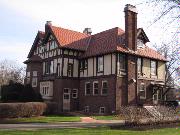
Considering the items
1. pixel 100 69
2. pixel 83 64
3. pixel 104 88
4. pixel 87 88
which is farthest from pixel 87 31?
pixel 104 88

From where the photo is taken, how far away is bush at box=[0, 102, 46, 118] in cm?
2647

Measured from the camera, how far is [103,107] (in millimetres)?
33531

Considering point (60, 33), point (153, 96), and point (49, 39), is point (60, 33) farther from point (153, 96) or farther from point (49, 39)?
point (153, 96)

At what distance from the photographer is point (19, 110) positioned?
2717cm

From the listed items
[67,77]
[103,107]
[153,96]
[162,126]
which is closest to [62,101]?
[67,77]

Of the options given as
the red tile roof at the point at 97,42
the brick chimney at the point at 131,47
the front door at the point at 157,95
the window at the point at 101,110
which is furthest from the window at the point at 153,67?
the window at the point at 101,110

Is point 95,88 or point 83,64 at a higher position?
point 83,64

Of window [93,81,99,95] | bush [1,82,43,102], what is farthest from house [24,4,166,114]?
bush [1,82,43,102]

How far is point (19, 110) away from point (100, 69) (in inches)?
446

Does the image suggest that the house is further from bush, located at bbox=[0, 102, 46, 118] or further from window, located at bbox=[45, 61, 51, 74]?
bush, located at bbox=[0, 102, 46, 118]

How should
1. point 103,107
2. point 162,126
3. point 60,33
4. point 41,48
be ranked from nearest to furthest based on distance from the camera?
point 162,126, point 103,107, point 60,33, point 41,48

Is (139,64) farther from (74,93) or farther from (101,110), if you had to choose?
(74,93)

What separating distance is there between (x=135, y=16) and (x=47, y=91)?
14.3 meters

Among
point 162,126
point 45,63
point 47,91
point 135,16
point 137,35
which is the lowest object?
point 162,126
